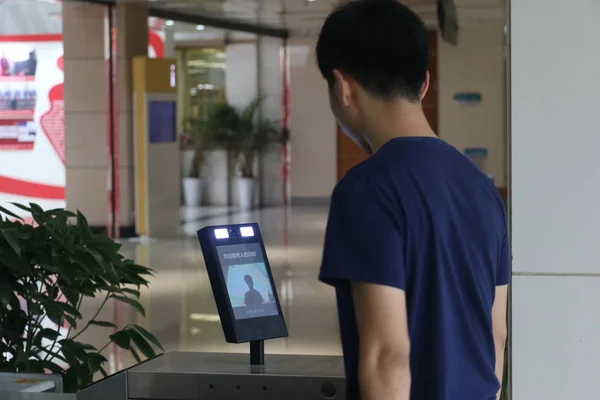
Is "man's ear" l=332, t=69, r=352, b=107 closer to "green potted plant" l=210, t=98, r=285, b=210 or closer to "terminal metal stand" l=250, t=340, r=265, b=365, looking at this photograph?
"terminal metal stand" l=250, t=340, r=265, b=365

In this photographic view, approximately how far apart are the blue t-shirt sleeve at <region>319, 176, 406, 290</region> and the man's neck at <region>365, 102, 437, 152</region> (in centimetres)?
13

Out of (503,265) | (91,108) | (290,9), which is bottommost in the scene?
(503,265)

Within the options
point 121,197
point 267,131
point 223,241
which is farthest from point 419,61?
point 267,131

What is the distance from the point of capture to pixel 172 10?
1688 centimetres

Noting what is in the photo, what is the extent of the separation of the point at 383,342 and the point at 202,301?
810 cm

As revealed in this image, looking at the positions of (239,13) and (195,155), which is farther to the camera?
(195,155)

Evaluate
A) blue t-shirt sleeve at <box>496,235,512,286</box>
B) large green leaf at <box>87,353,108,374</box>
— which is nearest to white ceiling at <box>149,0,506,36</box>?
large green leaf at <box>87,353,108,374</box>

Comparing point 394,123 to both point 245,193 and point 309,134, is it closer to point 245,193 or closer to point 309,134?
point 245,193

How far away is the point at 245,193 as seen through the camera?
20.9 meters

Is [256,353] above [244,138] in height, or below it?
below

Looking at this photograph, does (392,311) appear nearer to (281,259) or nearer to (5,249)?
(5,249)

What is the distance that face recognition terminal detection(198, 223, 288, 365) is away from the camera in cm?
225
